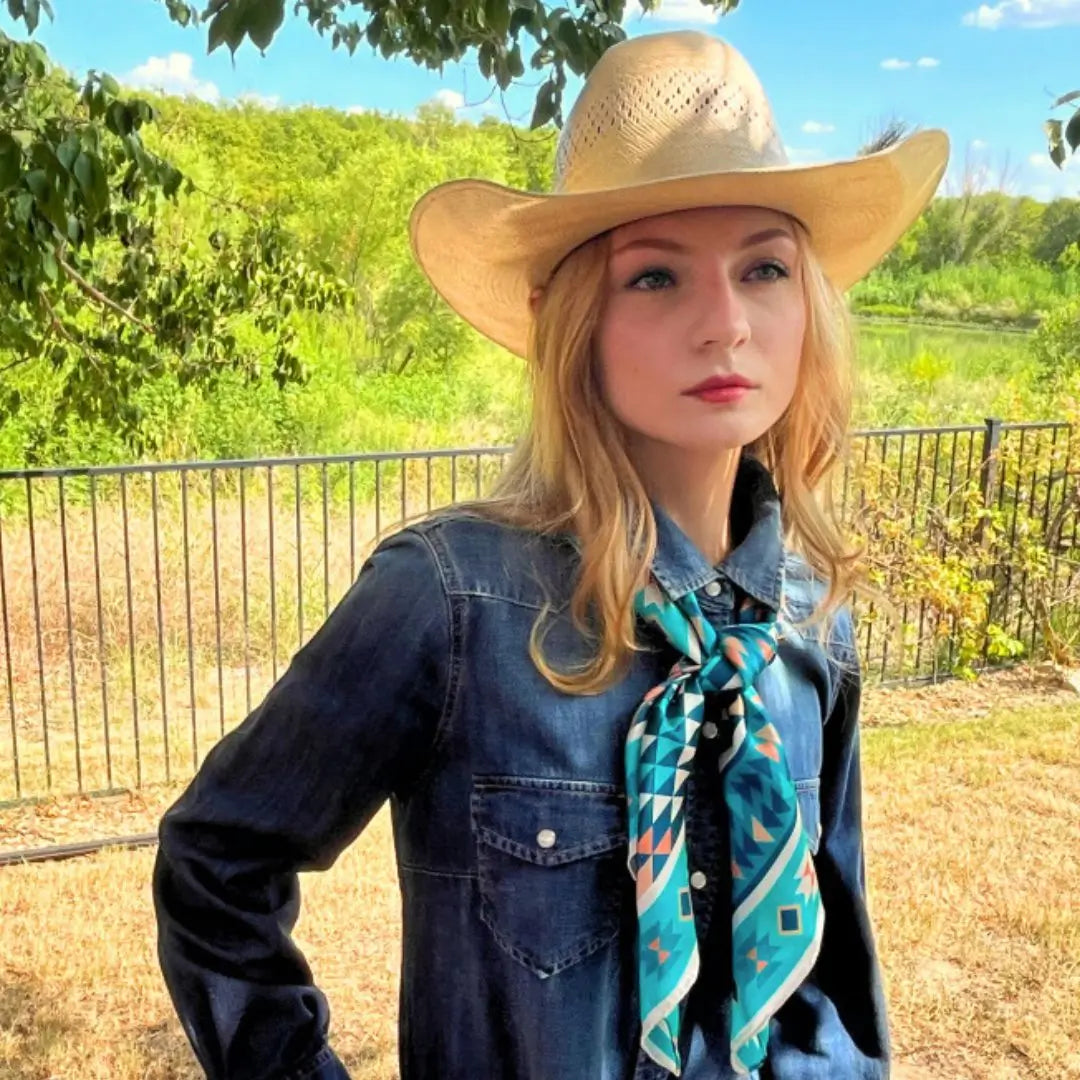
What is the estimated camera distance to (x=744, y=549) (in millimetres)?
1304

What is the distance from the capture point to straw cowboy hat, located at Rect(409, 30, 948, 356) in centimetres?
119

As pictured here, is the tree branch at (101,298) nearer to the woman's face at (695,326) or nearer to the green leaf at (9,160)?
the green leaf at (9,160)

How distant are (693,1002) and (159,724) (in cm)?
556

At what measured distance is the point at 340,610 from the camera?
109cm

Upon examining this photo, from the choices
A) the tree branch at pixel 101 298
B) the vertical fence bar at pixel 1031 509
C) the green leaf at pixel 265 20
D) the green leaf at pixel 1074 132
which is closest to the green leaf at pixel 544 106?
the green leaf at pixel 265 20

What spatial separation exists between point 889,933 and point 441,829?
334 cm

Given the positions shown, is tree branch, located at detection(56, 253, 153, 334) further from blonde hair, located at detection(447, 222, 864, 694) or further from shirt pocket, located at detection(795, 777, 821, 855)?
shirt pocket, located at detection(795, 777, 821, 855)

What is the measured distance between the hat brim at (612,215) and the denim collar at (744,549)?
0.29m

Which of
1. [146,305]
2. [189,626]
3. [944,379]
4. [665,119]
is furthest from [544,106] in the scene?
[944,379]

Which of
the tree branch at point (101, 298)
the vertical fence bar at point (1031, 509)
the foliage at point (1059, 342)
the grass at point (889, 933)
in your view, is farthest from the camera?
the foliage at point (1059, 342)

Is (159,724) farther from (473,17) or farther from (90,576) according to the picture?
(473,17)

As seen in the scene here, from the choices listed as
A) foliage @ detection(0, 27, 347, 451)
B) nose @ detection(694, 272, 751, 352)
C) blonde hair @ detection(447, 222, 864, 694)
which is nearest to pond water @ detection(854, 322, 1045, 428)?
blonde hair @ detection(447, 222, 864, 694)

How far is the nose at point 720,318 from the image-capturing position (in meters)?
1.17

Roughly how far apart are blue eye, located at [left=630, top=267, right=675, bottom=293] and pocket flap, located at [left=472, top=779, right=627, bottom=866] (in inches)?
19.0
